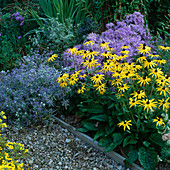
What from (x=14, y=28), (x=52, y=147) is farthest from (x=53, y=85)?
(x=14, y=28)

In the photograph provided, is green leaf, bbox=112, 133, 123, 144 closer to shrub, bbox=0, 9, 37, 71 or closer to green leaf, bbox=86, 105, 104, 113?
green leaf, bbox=86, 105, 104, 113

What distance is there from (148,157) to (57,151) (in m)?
1.06

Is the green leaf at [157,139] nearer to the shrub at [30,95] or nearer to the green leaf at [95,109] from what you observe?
the green leaf at [95,109]

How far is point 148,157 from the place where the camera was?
8.07 ft

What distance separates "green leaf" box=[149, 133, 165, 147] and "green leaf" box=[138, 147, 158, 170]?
9cm

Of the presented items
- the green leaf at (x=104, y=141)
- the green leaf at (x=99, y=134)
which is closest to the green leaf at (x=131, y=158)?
the green leaf at (x=104, y=141)

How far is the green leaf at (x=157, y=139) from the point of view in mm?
2480

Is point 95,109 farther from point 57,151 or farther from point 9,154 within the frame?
point 9,154

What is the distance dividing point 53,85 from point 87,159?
3.53 ft

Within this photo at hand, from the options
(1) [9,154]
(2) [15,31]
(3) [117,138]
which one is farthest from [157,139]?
(2) [15,31]

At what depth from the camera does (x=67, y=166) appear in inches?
106

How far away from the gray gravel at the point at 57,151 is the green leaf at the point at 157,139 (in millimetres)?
454

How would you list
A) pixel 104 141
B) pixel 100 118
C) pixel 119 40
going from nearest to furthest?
pixel 104 141 < pixel 100 118 < pixel 119 40

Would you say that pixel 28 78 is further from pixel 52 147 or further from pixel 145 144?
pixel 145 144
